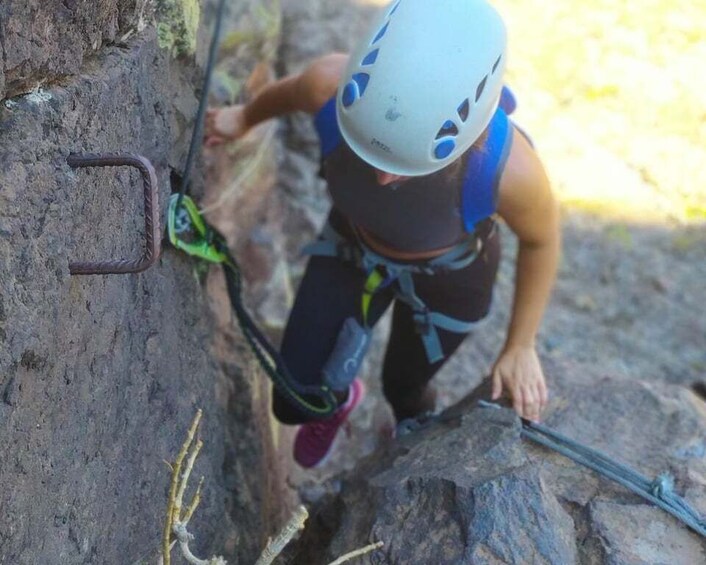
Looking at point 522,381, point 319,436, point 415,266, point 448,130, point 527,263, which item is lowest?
point 319,436

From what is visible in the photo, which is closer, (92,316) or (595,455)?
(92,316)

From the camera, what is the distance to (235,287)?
8.38 feet

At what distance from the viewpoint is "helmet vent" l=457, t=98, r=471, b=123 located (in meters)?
2.01

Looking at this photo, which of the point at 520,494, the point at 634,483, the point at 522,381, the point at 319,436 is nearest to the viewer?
the point at 520,494

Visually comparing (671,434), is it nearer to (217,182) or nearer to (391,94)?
(391,94)

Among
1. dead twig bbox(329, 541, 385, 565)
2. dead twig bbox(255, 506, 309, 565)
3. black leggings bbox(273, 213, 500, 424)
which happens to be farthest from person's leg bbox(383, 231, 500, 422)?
dead twig bbox(255, 506, 309, 565)

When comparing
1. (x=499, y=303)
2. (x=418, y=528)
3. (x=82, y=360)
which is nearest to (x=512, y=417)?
(x=418, y=528)

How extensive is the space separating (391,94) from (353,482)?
1094 millimetres

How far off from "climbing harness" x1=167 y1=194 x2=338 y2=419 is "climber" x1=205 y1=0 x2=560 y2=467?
0.25 feet

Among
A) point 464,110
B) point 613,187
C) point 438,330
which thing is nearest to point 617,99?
point 613,187

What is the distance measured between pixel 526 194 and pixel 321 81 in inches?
25.5

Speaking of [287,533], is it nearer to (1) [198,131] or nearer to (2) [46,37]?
(2) [46,37]

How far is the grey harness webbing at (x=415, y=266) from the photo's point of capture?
2.57 meters

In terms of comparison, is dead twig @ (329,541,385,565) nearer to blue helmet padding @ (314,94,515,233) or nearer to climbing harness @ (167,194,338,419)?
climbing harness @ (167,194,338,419)
